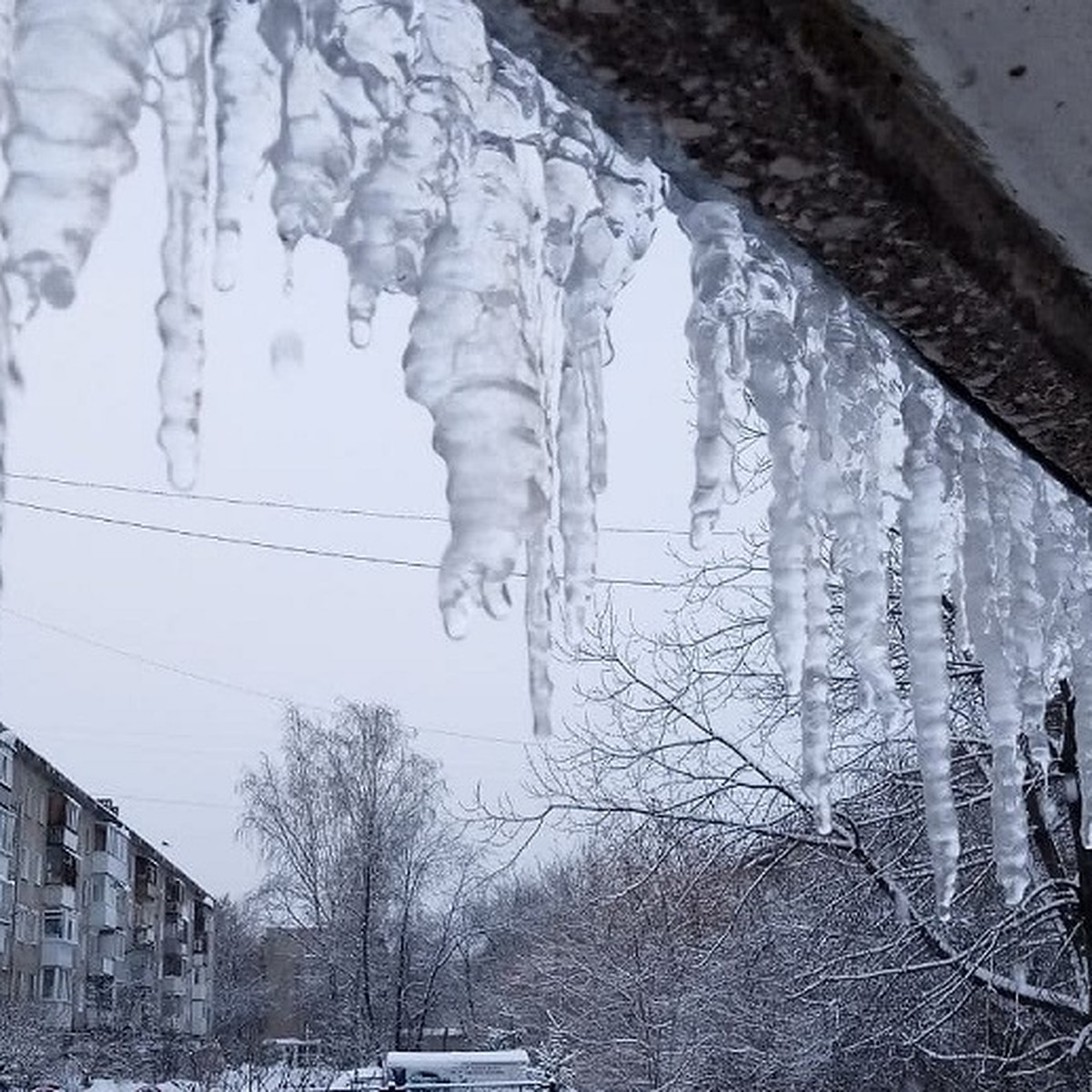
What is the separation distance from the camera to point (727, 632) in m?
9.09

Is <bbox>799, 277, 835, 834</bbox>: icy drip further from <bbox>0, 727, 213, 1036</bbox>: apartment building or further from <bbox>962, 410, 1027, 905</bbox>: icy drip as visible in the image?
<bbox>0, 727, 213, 1036</bbox>: apartment building

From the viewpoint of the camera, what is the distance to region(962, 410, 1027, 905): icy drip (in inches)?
68.3

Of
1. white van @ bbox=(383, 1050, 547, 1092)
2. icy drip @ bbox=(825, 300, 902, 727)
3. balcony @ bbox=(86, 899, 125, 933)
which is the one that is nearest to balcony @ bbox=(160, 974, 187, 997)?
balcony @ bbox=(86, 899, 125, 933)

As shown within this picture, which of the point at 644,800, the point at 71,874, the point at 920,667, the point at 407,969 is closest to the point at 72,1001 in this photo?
the point at 71,874

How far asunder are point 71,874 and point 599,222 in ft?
132

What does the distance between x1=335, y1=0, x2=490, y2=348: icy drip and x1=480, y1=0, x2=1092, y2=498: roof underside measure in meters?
0.05

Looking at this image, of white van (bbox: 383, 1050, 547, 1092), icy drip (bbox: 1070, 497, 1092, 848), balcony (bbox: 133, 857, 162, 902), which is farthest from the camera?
balcony (bbox: 133, 857, 162, 902)

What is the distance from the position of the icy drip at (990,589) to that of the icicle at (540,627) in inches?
20.4

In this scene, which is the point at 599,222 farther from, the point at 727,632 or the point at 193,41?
the point at 727,632

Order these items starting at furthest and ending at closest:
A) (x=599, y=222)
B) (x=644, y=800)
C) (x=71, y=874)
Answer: (x=71, y=874), (x=644, y=800), (x=599, y=222)

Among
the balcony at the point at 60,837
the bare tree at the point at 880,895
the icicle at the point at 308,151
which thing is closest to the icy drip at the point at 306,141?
the icicle at the point at 308,151

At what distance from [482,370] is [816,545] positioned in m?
0.83

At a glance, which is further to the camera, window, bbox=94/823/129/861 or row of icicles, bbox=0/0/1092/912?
window, bbox=94/823/129/861

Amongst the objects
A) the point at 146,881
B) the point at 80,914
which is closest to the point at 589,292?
the point at 80,914
